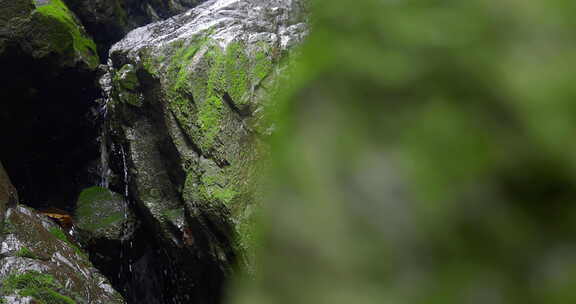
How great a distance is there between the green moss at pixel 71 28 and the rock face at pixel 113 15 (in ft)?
4.44

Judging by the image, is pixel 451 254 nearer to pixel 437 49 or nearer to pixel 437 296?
pixel 437 296

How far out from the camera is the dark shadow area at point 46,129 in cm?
912

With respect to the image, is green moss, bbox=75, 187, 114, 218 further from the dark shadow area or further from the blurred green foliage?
the blurred green foliage

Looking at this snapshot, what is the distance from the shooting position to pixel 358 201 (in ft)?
3.79

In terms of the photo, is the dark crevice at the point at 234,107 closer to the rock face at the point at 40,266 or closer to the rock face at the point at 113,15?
the rock face at the point at 40,266

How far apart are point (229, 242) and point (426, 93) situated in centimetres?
571

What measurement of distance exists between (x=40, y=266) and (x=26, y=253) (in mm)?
294

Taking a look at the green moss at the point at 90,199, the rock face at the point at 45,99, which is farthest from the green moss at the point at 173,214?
the rock face at the point at 45,99

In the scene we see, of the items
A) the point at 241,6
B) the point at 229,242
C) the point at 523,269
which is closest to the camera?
the point at 523,269

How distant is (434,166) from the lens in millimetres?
1096

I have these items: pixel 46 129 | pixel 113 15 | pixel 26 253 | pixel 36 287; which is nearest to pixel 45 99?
pixel 46 129

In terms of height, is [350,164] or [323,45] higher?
[323,45]

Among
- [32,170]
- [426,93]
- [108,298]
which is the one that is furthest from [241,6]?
[426,93]

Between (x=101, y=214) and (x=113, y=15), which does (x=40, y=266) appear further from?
(x=113, y=15)
